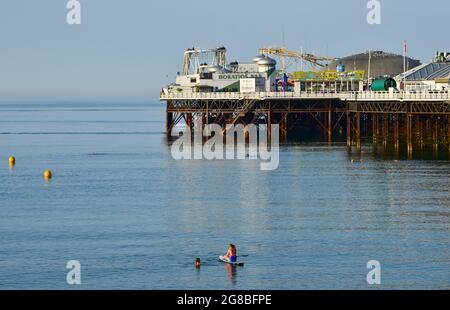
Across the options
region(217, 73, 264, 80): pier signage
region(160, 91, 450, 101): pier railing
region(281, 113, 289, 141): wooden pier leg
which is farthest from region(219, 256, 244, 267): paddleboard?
region(217, 73, 264, 80): pier signage

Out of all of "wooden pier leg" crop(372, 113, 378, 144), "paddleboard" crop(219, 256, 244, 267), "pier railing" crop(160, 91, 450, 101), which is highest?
"pier railing" crop(160, 91, 450, 101)

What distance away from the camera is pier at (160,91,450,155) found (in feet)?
390

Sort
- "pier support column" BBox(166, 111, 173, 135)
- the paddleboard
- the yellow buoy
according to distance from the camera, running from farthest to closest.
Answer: "pier support column" BBox(166, 111, 173, 135) < the yellow buoy < the paddleboard

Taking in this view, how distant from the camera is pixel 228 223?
71188 mm

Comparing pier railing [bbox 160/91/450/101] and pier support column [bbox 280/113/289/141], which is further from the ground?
pier railing [bbox 160/91/450/101]

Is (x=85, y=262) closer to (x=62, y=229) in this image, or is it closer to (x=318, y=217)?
(x=62, y=229)

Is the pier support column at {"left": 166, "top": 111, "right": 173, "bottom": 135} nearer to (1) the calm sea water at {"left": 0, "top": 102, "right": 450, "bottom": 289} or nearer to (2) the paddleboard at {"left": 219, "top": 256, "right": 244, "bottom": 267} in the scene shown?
(1) the calm sea water at {"left": 0, "top": 102, "right": 450, "bottom": 289}

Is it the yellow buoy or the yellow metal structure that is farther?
the yellow metal structure

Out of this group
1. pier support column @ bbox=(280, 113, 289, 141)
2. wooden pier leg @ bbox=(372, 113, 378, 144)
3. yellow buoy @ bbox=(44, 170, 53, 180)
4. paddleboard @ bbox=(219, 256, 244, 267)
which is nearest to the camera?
paddleboard @ bbox=(219, 256, 244, 267)

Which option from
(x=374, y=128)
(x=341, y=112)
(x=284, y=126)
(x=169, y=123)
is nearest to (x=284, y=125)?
(x=284, y=126)

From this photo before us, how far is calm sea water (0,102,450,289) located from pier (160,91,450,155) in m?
9.17

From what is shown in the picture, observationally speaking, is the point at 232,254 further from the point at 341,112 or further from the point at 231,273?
the point at 341,112
